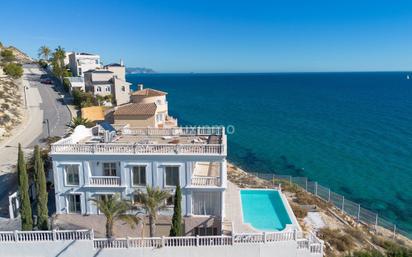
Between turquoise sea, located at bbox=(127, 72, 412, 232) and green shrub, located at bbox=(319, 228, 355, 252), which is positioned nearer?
green shrub, located at bbox=(319, 228, 355, 252)

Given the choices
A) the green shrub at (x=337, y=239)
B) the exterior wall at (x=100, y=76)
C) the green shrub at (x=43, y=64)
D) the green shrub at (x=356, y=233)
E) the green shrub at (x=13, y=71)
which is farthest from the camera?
the green shrub at (x=43, y=64)

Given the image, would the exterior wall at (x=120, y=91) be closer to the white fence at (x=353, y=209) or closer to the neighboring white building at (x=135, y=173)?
the white fence at (x=353, y=209)

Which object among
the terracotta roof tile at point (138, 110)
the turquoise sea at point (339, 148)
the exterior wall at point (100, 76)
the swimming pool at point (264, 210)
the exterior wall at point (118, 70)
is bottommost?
the turquoise sea at point (339, 148)

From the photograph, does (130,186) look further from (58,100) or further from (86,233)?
(58,100)

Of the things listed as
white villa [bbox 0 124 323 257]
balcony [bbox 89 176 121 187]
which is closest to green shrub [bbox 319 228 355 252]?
white villa [bbox 0 124 323 257]

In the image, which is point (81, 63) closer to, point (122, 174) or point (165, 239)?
point (122, 174)

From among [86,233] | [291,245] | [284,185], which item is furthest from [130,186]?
[284,185]

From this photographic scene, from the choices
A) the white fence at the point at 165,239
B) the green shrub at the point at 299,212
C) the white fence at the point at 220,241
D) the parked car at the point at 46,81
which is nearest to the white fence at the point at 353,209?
the green shrub at the point at 299,212

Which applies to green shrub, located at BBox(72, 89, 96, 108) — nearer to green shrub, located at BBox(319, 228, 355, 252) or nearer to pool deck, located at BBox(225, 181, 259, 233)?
pool deck, located at BBox(225, 181, 259, 233)
